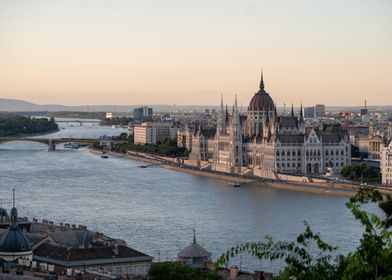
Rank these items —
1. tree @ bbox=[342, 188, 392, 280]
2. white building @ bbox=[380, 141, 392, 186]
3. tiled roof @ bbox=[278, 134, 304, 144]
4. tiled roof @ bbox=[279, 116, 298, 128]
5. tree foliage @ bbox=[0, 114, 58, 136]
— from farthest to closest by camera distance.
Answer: tree foliage @ bbox=[0, 114, 58, 136]
tiled roof @ bbox=[279, 116, 298, 128]
tiled roof @ bbox=[278, 134, 304, 144]
white building @ bbox=[380, 141, 392, 186]
tree @ bbox=[342, 188, 392, 280]

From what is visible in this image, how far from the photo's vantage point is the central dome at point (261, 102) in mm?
42969

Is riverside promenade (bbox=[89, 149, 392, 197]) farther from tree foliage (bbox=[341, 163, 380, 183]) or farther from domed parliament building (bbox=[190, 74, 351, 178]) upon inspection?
tree foliage (bbox=[341, 163, 380, 183])

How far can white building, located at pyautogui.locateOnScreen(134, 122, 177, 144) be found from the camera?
61.0 meters

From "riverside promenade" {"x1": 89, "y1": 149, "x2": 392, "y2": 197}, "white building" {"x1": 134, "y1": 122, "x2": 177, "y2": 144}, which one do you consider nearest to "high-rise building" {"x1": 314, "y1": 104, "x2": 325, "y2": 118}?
"white building" {"x1": 134, "y1": 122, "x2": 177, "y2": 144}

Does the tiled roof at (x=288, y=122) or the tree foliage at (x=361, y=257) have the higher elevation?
the tree foliage at (x=361, y=257)

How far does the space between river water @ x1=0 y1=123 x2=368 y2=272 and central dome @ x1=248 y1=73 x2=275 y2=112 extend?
6479mm

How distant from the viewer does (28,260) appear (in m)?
11.8

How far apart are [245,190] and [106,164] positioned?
43.6 feet

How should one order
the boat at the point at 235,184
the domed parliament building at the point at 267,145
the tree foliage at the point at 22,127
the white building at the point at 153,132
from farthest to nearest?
1. the tree foliage at the point at 22,127
2. the white building at the point at 153,132
3. the domed parliament building at the point at 267,145
4. the boat at the point at 235,184

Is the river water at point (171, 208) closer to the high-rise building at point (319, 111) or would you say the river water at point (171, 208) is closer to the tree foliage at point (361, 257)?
the tree foliage at point (361, 257)

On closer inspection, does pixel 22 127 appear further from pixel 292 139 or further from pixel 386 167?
pixel 386 167

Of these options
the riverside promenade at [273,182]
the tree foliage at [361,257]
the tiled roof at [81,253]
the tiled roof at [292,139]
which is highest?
the tree foliage at [361,257]

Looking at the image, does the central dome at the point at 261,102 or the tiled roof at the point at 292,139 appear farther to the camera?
the central dome at the point at 261,102

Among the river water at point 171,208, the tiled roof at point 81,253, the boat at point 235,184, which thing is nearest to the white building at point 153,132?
the river water at point 171,208
